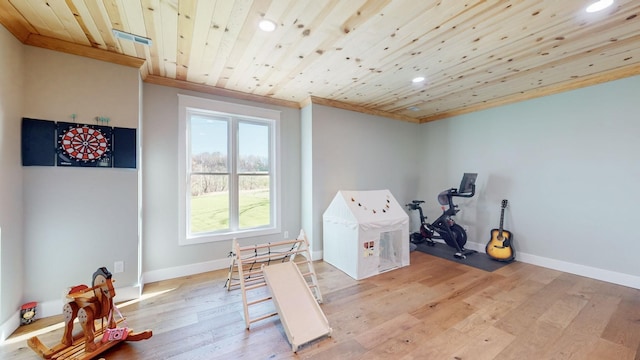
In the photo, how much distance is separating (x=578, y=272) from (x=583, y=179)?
1.27m

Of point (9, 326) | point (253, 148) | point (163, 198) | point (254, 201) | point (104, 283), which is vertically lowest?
point (9, 326)

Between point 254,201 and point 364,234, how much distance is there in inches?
71.5

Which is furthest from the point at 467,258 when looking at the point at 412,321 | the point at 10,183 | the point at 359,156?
the point at 10,183

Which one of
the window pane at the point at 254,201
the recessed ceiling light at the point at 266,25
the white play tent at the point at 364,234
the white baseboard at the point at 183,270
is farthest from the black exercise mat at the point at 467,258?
the recessed ceiling light at the point at 266,25

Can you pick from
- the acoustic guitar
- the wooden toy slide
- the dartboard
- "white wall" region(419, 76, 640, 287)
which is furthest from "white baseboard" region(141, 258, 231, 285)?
"white wall" region(419, 76, 640, 287)

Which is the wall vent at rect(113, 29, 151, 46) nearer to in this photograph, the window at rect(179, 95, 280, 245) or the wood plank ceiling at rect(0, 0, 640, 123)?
the wood plank ceiling at rect(0, 0, 640, 123)

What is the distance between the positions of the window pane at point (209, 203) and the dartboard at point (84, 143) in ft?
3.56

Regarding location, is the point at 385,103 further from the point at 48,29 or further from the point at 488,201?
the point at 48,29

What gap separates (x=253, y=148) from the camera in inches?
153

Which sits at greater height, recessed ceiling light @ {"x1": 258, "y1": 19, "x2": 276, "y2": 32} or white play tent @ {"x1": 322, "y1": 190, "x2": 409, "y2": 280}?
recessed ceiling light @ {"x1": 258, "y1": 19, "x2": 276, "y2": 32}

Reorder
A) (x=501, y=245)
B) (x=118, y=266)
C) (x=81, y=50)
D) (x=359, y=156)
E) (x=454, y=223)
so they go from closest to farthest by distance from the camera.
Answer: (x=81, y=50), (x=118, y=266), (x=501, y=245), (x=454, y=223), (x=359, y=156)

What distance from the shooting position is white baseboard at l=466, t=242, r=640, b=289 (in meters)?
2.96

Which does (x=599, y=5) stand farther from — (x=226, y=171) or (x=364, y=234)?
Answer: (x=226, y=171)

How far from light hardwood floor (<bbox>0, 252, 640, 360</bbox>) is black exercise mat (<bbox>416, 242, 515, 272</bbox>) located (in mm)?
391
